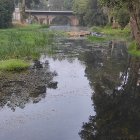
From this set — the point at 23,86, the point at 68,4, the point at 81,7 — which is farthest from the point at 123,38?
the point at 68,4

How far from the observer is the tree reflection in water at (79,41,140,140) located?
14547mm

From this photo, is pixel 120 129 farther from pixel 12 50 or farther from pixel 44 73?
pixel 12 50

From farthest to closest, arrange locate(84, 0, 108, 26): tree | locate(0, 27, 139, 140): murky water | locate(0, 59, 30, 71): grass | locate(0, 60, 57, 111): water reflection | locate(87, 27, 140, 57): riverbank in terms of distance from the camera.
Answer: locate(84, 0, 108, 26): tree < locate(87, 27, 140, 57): riverbank < locate(0, 59, 30, 71): grass < locate(0, 60, 57, 111): water reflection < locate(0, 27, 139, 140): murky water

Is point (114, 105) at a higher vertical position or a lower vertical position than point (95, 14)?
lower

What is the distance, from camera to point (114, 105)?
724 inches

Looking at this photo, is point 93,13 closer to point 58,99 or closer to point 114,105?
point 58,99

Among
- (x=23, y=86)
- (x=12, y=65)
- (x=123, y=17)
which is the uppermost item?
(x=123, y=17)

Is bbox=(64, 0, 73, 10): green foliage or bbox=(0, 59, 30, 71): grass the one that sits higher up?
bbox=(64, 0, 73, 10): green foliage

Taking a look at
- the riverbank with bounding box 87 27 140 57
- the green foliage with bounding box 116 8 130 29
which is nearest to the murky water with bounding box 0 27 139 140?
the riverbank with bounding box 87 27 140 57

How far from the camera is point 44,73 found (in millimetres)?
27062

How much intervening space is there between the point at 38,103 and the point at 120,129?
17.2 ft

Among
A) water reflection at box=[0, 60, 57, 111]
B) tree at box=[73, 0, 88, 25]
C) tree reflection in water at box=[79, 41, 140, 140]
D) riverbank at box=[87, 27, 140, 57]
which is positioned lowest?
tree reflection in water at box=[79, 41, 140, 140]

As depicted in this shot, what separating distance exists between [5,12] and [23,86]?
195 ft

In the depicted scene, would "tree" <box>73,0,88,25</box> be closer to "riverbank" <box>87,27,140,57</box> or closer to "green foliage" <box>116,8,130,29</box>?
"green foliage" <box>116,8,130,29</box>
